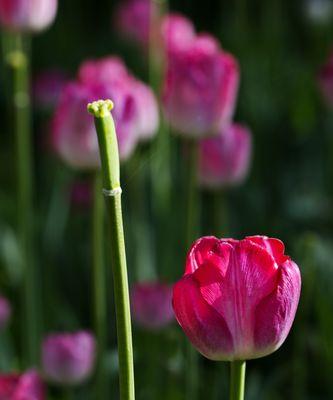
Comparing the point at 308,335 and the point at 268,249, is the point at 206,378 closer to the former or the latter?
the point at 308,335

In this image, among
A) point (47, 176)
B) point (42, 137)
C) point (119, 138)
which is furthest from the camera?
point (42, 137)

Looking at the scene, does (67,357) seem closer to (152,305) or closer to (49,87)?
(152,305)

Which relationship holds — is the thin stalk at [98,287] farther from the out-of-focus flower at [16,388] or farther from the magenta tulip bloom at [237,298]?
the magenta tulip bloom at [237,298]

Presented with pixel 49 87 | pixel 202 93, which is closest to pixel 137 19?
pixel 49 87

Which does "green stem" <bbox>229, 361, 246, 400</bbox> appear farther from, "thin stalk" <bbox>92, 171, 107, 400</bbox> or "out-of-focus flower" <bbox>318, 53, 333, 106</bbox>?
"out-of-focus flower" <bbox>318, 53, 333, 106</bbox>

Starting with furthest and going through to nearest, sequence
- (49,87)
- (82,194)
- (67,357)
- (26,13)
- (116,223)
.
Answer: (49,87), (82,194), (26,13), (67,357), (116,223)

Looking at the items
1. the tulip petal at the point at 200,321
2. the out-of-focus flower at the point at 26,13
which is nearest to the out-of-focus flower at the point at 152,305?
the out-of-focus flower at the point at 26,13

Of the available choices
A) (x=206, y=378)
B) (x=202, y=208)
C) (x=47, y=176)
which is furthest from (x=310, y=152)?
(x=206, y=378)

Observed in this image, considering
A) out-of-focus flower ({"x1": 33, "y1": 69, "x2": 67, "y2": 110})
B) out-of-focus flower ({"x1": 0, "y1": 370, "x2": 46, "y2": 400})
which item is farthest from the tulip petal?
out-of-focus flower ({"x1": 33, "y1": 69, "x2": 67, "y2": 110})
